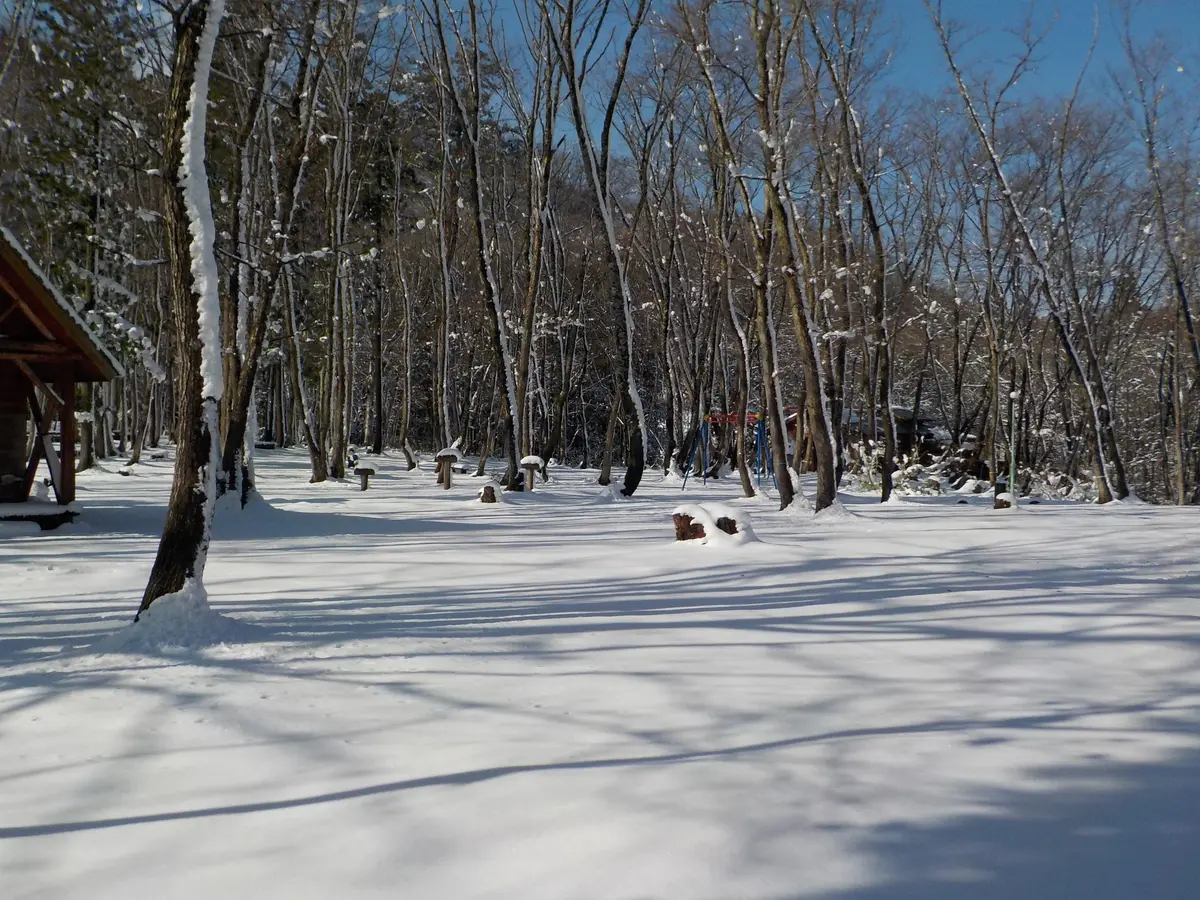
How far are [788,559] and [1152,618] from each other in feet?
10.7

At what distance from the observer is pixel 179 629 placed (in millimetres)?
5801

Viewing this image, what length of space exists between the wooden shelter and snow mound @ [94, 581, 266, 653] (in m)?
7.90

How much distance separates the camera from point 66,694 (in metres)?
4.77

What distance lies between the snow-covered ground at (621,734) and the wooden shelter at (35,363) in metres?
5.00

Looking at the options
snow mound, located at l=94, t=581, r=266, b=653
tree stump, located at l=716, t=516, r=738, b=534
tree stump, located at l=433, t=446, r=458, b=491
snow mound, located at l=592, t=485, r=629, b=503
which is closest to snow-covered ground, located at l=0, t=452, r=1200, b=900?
snow mound, located at l=94, t=581, r=266, b=653

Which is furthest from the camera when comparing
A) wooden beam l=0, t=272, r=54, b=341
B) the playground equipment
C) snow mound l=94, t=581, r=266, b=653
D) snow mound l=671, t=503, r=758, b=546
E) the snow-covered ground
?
the playground equipment

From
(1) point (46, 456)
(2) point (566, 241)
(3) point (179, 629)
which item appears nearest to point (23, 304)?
(1) point (46, 456)

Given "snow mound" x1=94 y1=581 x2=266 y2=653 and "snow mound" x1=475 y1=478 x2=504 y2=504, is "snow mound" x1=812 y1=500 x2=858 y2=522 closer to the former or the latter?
"snow mound" x1=475 y1=478 x2=504 y2=504

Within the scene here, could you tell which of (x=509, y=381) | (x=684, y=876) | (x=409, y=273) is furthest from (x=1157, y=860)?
(x=409, y=273)

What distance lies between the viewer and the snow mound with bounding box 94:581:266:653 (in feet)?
18.6

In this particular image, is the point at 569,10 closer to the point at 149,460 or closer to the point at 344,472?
the point at 344,472

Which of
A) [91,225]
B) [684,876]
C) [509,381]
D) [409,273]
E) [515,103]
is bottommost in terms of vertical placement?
[684,876]

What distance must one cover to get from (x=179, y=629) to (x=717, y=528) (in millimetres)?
5346

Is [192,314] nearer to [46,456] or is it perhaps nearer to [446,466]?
[46,456]
